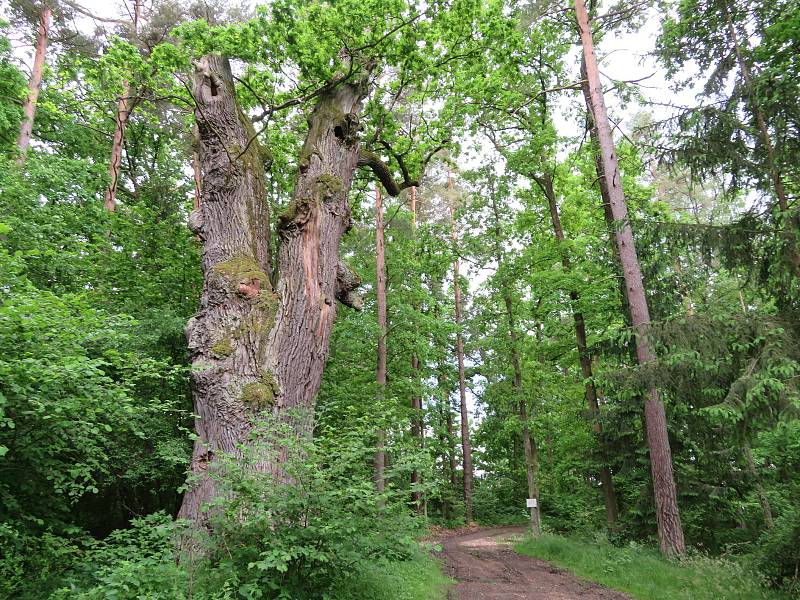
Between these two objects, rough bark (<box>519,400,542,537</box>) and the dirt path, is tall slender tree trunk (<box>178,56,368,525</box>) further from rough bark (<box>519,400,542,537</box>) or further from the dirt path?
rough bark (<box>519,400,542,537</box>)

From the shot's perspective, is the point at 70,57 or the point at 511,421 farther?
the point at 511,421

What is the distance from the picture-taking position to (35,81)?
11.4m

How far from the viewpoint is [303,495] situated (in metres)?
3.53

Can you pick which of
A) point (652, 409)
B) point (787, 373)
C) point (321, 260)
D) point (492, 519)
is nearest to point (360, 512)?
point (321, 260)

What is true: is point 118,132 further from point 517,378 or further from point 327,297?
point 517,378

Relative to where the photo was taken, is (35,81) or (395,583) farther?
(35,81)

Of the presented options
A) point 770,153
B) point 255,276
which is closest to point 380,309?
point 255,276

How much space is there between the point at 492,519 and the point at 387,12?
22571 mm

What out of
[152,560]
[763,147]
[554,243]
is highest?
[554,243]

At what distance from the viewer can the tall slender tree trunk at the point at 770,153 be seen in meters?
5.50

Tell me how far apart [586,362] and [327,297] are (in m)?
9.65

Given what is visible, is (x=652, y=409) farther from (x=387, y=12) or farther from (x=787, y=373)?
(x=387, y=12)

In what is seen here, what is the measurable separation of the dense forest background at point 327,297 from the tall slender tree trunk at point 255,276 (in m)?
0.04

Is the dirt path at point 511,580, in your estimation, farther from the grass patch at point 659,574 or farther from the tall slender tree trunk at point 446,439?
the tall slender tree trunk at point 446,439
